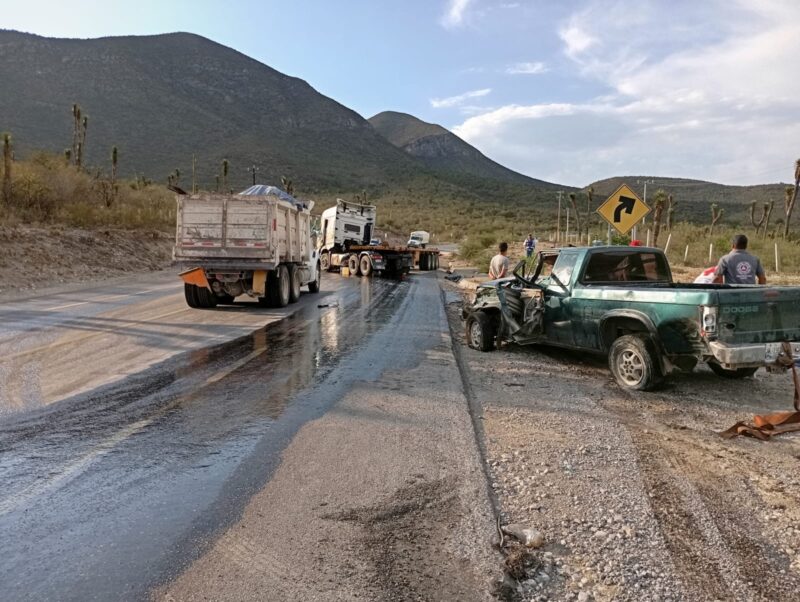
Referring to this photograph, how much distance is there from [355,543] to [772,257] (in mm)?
28984

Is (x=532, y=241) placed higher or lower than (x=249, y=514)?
higher

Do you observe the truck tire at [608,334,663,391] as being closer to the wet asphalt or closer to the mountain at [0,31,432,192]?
the wet asphalt

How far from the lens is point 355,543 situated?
11.7 feet

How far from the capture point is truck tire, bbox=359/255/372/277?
29.1 meters

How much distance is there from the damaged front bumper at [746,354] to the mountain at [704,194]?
68.3 meters

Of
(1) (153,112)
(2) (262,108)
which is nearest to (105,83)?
(1) (153,112)

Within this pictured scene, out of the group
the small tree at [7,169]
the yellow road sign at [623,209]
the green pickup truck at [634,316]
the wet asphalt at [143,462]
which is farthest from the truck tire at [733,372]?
the small tree at [7,169]

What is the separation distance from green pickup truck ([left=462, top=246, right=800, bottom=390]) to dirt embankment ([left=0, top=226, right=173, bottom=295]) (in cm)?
1587

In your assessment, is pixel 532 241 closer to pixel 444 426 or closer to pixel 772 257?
pixel 772 257

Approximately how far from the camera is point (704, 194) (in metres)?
99.7

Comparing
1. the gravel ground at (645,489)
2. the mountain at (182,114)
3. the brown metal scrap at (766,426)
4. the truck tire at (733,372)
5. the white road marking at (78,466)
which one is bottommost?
the white road marking at (78,466)

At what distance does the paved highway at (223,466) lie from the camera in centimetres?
323

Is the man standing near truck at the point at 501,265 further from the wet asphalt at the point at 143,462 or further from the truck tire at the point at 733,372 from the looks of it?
the truck tire at the point at 733,372

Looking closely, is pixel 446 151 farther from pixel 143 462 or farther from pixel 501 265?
pixel 143 462
